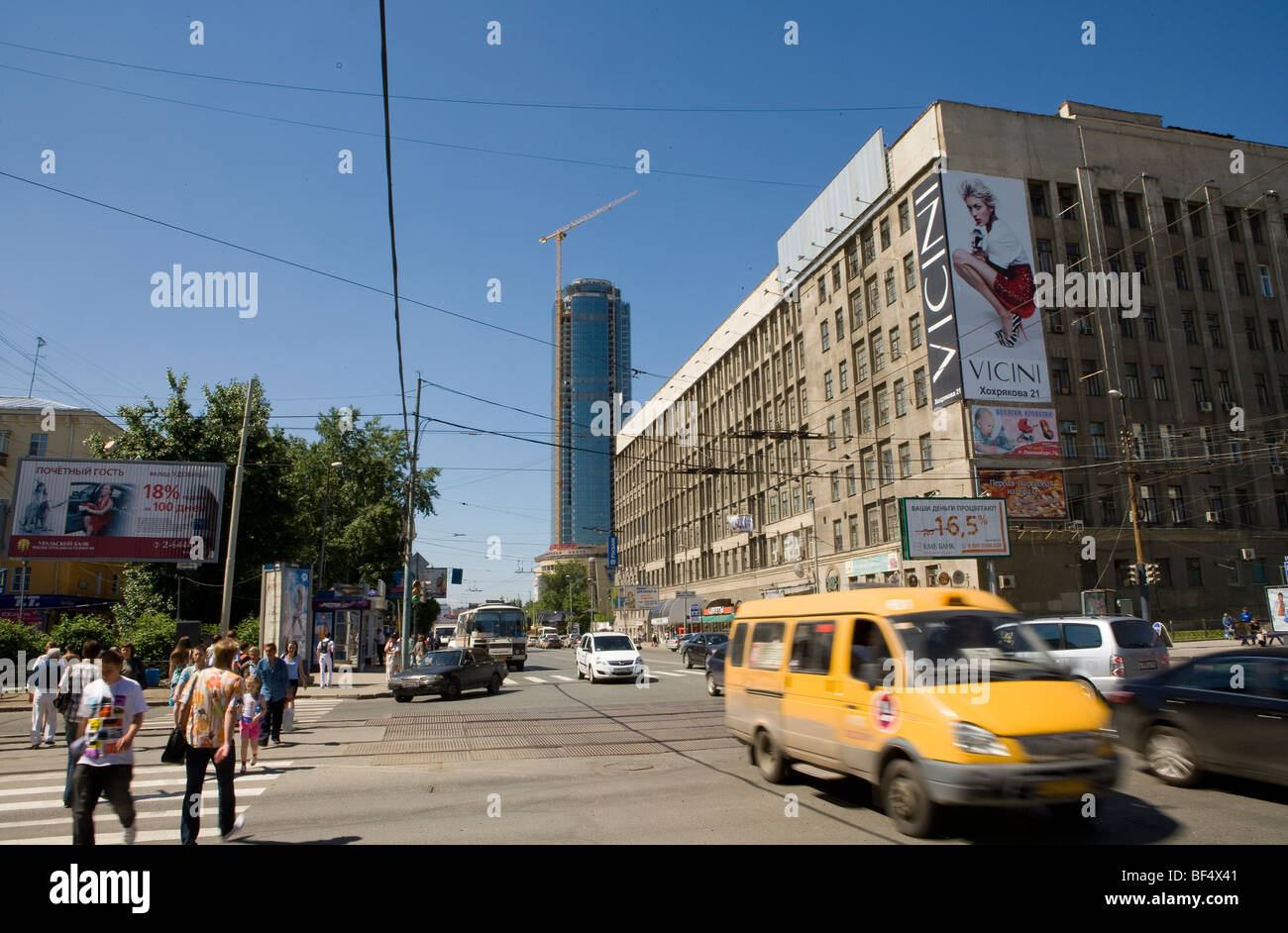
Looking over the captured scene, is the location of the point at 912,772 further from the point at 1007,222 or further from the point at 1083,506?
the point at 1007,222

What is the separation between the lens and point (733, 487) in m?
66.0

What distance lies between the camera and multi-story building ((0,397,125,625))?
4569 cm

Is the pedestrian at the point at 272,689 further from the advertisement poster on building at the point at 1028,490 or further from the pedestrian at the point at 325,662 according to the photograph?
the advertisement poster on building at the point at 1028,490

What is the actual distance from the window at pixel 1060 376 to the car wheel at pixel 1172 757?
33880 mm

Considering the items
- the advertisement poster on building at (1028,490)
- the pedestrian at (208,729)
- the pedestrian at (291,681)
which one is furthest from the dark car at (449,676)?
the advertisement poster on building at (1028,490)

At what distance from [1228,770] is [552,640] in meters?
84.8

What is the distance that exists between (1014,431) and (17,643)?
40.4 metres

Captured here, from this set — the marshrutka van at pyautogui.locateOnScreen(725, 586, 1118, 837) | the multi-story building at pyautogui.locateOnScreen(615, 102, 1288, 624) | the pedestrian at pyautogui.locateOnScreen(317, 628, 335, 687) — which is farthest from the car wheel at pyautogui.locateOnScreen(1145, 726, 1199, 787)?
the pedestrian at pyautogui.locateOnScreen(317, 628, 335, 687)

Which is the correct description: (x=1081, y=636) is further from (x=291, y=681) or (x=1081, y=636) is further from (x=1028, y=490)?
(x=1028, y=490)

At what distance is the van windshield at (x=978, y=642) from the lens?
22.5ft

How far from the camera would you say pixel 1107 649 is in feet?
42.7

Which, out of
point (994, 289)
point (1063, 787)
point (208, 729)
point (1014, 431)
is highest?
point (994, 289)

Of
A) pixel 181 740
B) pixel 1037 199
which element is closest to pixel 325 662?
pixel 181 740
